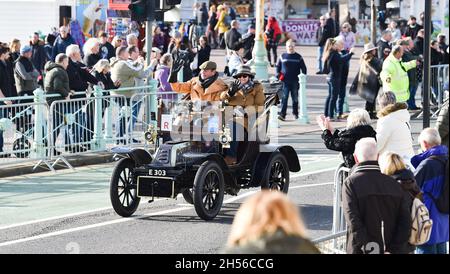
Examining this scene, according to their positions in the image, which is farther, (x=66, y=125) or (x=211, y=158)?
(x=66, y=125)

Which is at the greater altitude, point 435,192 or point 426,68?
point 426,68

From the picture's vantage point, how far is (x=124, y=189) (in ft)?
45.6

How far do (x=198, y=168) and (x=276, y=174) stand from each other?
158 cm

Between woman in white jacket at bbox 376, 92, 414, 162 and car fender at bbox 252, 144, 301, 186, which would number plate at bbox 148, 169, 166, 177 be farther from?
woman in white jacket at bbox 376, 92, 414, 162

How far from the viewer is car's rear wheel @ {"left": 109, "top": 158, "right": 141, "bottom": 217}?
539 inches

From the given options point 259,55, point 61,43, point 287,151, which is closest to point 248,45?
point 61,43

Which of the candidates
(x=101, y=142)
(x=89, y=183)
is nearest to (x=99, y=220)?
(x=89, y=183)

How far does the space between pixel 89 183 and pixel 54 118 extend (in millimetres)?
1567

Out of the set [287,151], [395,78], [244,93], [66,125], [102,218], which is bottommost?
[102,218]

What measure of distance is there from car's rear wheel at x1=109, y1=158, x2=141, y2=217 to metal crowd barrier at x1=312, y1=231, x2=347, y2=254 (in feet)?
13.7

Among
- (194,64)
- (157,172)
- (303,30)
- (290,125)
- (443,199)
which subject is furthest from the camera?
(303,30)

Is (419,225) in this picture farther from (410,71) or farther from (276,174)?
(410,71)

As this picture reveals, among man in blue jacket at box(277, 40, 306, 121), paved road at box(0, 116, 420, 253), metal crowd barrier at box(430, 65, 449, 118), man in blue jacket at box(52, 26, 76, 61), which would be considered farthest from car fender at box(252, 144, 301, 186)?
man in blue jacket at box(52, 26, 76, 61)

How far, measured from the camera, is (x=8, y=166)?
17.5 m
